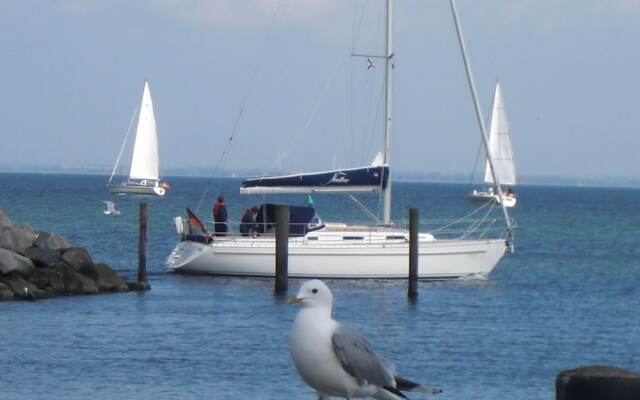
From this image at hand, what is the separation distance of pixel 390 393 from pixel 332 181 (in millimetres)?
25450

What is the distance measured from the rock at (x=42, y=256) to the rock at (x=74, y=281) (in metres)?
0.16

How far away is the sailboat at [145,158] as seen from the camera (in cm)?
9712

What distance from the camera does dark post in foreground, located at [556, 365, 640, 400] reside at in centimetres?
657

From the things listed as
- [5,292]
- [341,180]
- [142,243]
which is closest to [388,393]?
[5,292]

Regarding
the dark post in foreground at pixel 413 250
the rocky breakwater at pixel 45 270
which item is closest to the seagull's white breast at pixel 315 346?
the rocky breakwater at pixel 45 270

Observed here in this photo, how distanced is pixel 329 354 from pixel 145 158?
9060 centimetres

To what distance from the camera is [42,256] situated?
102 feet

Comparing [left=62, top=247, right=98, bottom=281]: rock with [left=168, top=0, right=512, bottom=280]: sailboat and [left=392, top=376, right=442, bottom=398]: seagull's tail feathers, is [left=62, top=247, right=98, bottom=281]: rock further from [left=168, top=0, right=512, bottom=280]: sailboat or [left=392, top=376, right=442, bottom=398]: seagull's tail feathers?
[left=392, top=376, right=442, bottom=398]: seagull's tail feathers

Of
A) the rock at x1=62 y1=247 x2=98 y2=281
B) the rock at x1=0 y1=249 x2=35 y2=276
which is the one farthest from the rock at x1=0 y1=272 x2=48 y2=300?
the rock at x1=62 y1=247 x2=98 y2=281

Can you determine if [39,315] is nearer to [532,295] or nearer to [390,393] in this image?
[532,295]

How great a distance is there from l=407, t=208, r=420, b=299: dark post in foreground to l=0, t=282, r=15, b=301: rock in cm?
863

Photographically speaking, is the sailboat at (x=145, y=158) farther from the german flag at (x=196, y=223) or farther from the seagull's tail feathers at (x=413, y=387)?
the seagull's tail feathers at (x=413, y=387)

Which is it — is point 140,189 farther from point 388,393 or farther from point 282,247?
point 388,393

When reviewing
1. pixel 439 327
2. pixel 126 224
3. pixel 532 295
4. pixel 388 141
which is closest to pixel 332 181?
pixel 388 141
